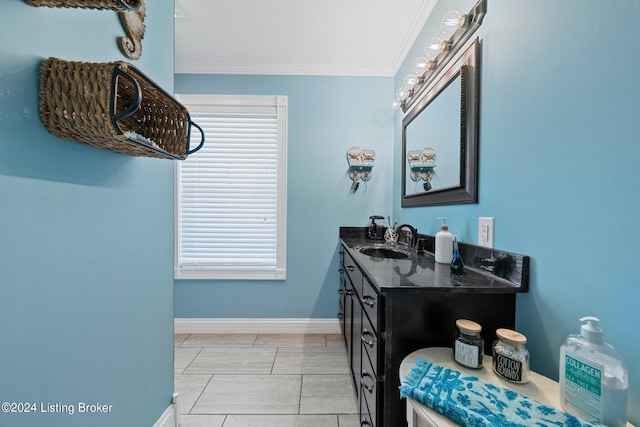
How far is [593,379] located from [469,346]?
267 millimetres

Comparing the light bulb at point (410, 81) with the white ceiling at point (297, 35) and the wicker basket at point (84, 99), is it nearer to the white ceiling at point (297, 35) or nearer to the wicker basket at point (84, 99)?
the white ceiling at point (297, 35)

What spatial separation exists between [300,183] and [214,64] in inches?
56.0

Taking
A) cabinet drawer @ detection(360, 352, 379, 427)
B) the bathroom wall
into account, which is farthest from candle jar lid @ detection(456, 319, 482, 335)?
cabinet drawer @ detection(360, 352, 379, 427)

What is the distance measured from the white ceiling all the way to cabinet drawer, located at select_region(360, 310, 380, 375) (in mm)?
2038

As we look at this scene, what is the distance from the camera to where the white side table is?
0.63m

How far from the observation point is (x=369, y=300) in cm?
114

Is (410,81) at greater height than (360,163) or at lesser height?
greater

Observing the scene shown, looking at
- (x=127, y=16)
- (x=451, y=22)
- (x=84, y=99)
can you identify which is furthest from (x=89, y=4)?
(x=451, y=22)

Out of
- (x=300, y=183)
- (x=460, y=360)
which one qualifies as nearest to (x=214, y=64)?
(x=300, y=183)

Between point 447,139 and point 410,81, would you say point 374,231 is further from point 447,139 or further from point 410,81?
point 410,81

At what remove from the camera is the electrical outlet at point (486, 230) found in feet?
3.72

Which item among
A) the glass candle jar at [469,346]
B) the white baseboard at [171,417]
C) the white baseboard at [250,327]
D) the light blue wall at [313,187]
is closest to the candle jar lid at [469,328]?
the glass candle jar at [469,346]

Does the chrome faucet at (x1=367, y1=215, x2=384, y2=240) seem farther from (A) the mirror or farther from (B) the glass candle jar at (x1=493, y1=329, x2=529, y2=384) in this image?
(B) the glass candle jar at (x1=493, y1=329, x2=529, y2=384)

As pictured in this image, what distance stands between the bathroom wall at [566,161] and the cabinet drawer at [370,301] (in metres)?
0.53
